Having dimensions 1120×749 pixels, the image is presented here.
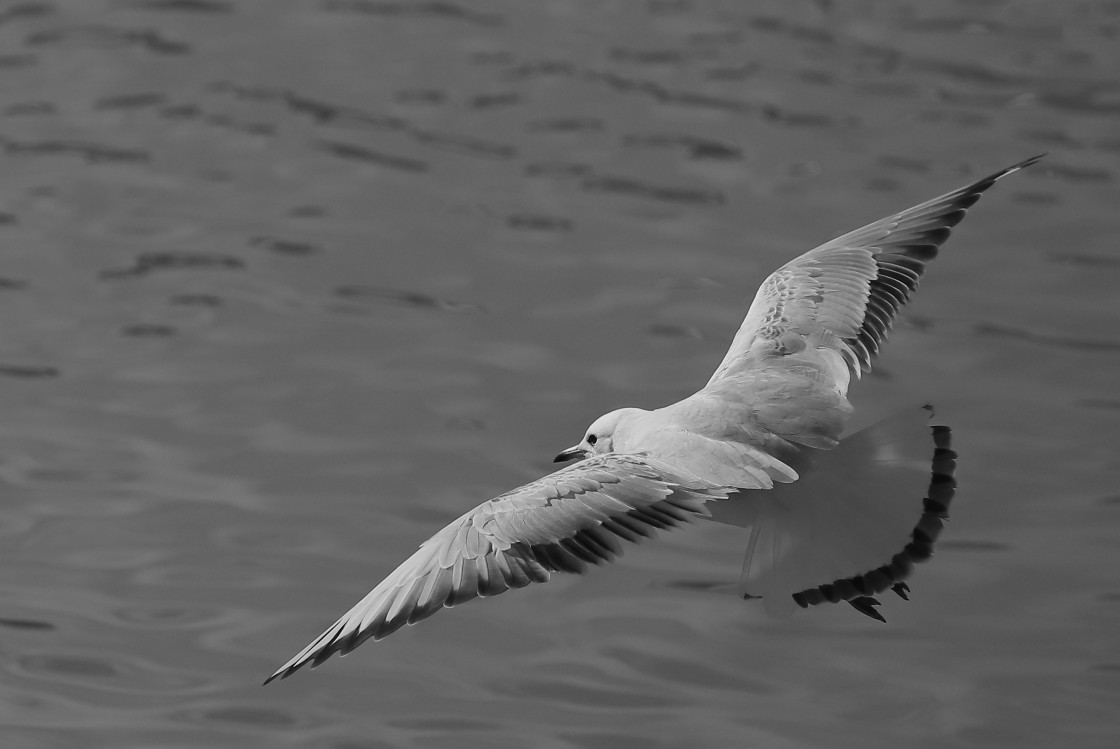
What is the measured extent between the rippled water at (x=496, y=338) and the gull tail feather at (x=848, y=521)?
2.69 feet

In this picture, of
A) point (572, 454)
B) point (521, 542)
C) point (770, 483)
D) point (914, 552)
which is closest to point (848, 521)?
point (914, 552)

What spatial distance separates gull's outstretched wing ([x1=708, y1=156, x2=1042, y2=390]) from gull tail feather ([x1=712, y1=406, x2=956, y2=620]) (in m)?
0.58

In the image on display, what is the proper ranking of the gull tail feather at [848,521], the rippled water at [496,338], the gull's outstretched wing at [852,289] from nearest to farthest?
the gull tail feather at [848,521] → the gull's outstretched wing at [852,289] → the rippled water at [496,338]

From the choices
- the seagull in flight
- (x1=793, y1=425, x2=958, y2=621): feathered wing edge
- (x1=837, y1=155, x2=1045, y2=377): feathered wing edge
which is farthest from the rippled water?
(x1=837, y1=155, x2=1045, y2=377): feathered wing edge

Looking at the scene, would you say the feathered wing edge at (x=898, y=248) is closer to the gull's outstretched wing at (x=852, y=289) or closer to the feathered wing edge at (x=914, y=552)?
the gull's outstretched wing at (x=852, y=289)

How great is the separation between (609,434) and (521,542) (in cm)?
118

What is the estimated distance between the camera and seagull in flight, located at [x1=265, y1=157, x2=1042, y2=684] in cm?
533

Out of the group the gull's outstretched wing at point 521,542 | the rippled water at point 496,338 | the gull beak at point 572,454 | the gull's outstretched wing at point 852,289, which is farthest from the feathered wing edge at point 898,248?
the gull's outstretched wing at point 521,542

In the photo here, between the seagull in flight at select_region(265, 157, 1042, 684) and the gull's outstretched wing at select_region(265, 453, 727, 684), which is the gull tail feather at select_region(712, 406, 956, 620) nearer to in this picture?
the seagull in flight at select_region(265, 157, 1042, 684)

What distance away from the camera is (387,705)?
6.82 meters

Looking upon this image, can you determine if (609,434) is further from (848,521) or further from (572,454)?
(848,521)

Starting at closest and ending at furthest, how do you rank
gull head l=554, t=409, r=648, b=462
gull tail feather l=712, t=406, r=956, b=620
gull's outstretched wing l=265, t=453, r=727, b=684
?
gull's outstretched wing l=265, t=453, r=727, b=684 → gull tail feather l=712, t=406, r=956, b=620 → gull head l=554, t=409, r=648, b=462

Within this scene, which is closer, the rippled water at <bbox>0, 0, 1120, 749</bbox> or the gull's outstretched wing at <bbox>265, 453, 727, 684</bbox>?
the gull's outstretched wing at <bbox>265, 453, 727, 684</bbox>

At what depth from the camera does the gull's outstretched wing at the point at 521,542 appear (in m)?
5.26
